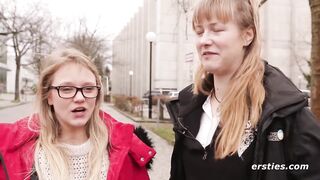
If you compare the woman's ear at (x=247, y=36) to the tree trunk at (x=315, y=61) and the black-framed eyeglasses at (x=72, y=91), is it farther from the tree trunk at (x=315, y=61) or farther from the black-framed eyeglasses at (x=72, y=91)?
the tree trunk at (x=315, y=61)

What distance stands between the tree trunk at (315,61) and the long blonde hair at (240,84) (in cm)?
352

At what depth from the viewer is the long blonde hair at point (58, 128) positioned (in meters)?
2.07

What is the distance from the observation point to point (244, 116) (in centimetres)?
183

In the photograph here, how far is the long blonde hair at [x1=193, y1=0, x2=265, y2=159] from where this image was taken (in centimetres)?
181

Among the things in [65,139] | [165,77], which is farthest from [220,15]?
[165,77]

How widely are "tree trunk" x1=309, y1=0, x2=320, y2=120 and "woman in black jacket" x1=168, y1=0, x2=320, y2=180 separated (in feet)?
11.4

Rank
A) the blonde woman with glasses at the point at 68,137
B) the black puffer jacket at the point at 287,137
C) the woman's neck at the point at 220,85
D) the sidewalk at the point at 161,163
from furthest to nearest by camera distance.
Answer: the sidewalk at the point at 161,163, the blonde woman with glasses at the point at 68,137, the woman's neck at the point at 220,85, the black puffer jacket at the point at 287,137

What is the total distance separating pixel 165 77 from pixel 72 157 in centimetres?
4149

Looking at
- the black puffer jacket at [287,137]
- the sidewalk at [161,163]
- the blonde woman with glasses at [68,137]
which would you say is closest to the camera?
the black puffer jacket at [287,137]

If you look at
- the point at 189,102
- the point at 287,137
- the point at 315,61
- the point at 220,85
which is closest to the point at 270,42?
the point at 315,61

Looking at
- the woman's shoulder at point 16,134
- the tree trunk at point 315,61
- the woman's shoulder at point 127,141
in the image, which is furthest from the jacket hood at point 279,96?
the tree trunk at point 315,61

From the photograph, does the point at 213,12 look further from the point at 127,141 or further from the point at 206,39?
the point at 127,141

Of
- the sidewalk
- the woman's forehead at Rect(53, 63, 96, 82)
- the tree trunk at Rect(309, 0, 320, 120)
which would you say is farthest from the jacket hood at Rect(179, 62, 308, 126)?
the sidewalk

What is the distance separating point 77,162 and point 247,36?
3.35ft
